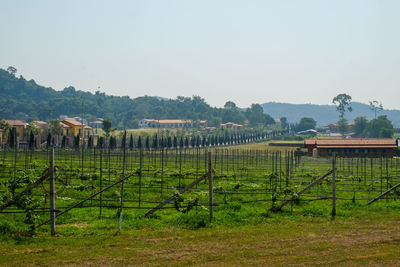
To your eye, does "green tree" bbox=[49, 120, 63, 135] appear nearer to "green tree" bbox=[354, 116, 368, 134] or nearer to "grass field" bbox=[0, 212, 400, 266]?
"grass field" bbox=[0, 212, 400, 266]

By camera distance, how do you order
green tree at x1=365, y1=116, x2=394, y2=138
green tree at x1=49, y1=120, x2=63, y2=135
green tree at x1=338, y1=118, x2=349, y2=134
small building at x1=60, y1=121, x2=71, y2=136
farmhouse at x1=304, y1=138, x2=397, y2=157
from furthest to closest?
1. green tree at x1=338, y1=118, x2=349, y2=134
2. green tree at x1=365, y1=116, x2=394, y2=138
3. small building at x1=60, y1=121, x2=71, y2=136
4. green tree at x1=49, y1=120, x2=63, y2=135
5. farmhouse at x1=304, y1=138, x2=397, y2=157

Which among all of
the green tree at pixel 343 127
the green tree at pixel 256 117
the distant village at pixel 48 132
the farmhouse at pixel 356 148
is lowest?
the farmhouse at pixel 356 148

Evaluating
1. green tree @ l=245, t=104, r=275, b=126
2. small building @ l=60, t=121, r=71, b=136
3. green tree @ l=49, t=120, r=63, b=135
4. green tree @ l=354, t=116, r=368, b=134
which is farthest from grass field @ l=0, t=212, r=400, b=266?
green tree @ l=245, t=104, r=275, b=126

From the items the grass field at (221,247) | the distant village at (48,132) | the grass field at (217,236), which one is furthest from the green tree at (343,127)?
the grass field at (221,247)

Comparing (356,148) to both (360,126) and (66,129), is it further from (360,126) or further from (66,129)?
(360,126)

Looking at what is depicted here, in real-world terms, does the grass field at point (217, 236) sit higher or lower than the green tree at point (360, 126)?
lower

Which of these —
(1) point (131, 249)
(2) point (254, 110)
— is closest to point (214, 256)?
(1) point (131, 249)

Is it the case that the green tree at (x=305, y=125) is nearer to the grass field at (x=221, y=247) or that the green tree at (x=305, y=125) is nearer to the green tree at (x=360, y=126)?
the green tree at (x=360, y=126)

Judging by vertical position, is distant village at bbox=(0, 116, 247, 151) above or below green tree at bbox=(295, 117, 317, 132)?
below

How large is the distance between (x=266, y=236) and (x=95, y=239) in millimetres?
4220

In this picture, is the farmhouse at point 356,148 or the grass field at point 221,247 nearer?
the grass field at point 221,247

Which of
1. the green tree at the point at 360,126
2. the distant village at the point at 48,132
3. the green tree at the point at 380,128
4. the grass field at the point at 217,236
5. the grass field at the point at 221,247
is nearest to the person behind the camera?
the grass field at the point at 221,247

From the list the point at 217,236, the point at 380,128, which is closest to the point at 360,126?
the point at 380,128

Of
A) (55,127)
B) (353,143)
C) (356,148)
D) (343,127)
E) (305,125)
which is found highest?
(305,125)
